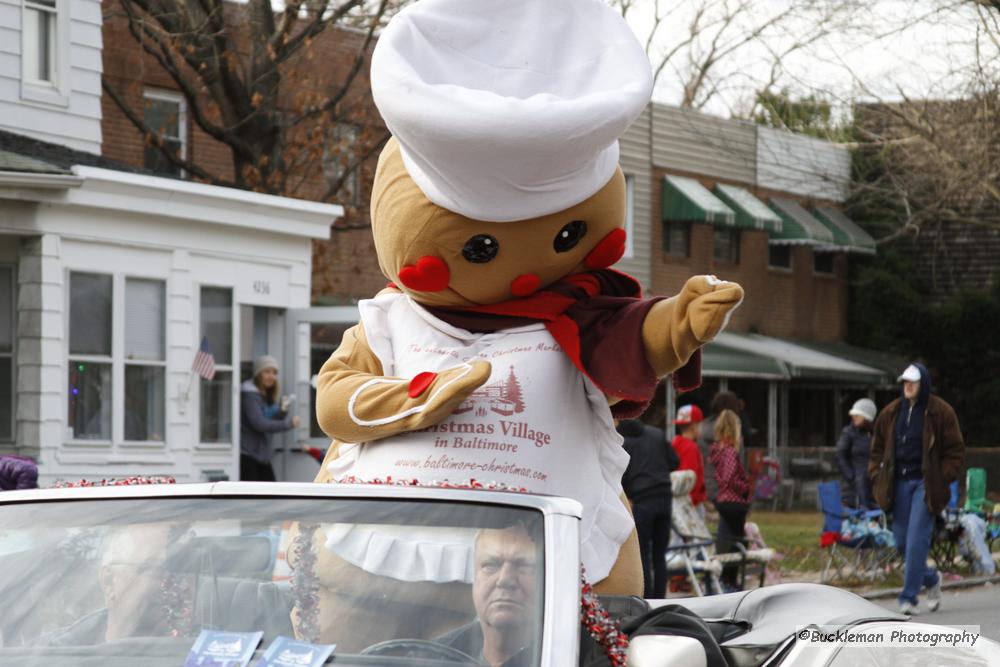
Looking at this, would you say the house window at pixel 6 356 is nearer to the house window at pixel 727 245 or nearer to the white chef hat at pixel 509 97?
the white chef hat at pixel 509 97

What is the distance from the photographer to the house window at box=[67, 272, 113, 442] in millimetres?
14836

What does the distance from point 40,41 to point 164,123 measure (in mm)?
7614

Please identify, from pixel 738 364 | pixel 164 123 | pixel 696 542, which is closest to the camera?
pixel 696 542

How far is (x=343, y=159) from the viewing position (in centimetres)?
2358

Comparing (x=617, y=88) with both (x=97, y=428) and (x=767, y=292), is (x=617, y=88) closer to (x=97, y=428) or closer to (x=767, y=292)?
(x=97, y=428)

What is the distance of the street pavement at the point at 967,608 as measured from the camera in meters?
12.2

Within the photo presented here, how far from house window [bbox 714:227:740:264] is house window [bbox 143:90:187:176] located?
1349 cm

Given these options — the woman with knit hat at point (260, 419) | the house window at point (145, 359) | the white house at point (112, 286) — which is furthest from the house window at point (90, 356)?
the woman with knit hat at point (260, 419)

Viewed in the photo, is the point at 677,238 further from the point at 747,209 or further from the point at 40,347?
the point at 40,347

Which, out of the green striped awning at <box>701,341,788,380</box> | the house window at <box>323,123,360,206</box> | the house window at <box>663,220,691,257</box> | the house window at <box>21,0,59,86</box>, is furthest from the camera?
the house window at <box>663,220,691,257</box>

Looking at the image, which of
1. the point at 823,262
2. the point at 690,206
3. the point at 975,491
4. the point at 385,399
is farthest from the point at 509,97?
the point at 823,262

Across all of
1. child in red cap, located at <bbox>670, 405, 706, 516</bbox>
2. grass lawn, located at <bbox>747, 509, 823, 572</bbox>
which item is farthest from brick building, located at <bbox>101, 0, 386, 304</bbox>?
child in red cap, located at <bbox>670, 405, 706, 516</bbox>

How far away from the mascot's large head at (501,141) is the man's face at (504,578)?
77.6 inches

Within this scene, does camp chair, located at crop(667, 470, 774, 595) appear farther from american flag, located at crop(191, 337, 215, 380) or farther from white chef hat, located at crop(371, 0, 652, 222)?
white chef hat, located at crop(371, 0, 652, 222)
